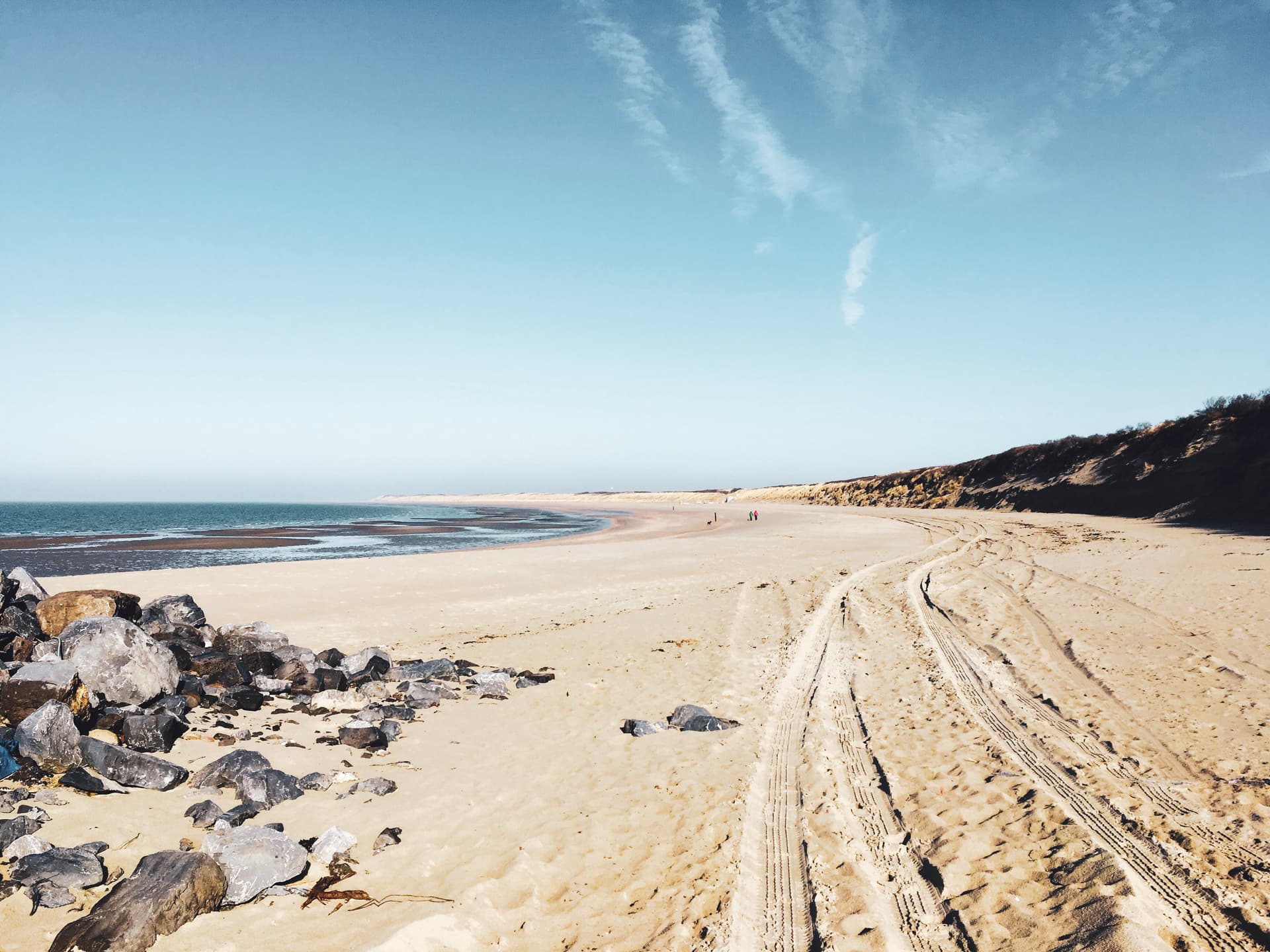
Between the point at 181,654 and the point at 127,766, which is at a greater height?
the point at 181,654

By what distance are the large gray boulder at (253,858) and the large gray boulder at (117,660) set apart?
3.28 meters

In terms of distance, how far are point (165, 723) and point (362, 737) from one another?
186 cm

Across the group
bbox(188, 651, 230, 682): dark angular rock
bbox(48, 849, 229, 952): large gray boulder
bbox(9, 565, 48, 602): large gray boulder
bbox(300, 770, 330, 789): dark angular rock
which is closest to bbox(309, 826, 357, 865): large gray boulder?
bbox(48, 849, 229, 952): large gray boulder

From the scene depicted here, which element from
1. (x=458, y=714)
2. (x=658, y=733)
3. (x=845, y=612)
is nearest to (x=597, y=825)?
(x=658, y=733)

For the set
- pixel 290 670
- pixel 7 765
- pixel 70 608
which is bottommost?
pixel 290 670

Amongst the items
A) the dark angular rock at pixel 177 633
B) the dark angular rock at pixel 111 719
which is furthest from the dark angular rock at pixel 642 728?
the dark angular rock at pixel 177 633

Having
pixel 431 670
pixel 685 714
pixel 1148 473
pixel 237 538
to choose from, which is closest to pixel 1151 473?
pixel 1148 473

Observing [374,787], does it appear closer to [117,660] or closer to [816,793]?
[117,660]

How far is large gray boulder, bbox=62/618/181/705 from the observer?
270 inches

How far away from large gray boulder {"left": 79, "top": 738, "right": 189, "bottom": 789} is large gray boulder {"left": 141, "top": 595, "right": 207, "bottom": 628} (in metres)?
5.09

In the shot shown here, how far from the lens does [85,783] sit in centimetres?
512

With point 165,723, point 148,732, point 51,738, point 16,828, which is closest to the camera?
point 16,828

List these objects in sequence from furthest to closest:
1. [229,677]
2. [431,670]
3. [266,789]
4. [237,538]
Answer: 1. [237,538]
2. [431,670]
3. [229,677]
4. [266,789]

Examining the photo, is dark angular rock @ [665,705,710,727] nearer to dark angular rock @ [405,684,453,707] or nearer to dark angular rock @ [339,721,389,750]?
dark angular rock @ [405,684,453,707]
